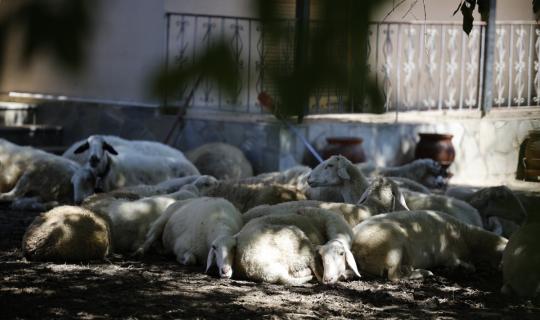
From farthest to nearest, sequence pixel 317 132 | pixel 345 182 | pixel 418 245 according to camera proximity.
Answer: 1. pixel 317 132
2. pixel 345 182
3. pixel 418 245

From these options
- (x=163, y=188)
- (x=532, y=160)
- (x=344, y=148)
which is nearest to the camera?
(x=532, y=160)

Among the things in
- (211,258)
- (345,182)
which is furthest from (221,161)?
(211,258)

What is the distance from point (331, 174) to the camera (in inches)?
337

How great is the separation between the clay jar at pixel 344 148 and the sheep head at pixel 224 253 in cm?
666

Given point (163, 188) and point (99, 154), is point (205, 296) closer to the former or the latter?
point (163, 188)

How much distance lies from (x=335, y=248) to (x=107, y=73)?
4863mm

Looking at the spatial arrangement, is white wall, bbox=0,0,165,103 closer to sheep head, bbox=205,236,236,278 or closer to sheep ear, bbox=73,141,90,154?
sheep head, bbox=205,236,236,278

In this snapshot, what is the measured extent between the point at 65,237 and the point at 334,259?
1977mm

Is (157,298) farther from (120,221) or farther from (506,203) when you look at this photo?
(506,203)

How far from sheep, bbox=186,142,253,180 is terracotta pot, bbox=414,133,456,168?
9.32ft

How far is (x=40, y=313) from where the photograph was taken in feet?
15.9

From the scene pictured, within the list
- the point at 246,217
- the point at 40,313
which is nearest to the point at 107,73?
the point at 40,313

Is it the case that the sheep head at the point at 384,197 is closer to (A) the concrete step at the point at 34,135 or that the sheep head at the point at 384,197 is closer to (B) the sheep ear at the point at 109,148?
(B) the sheep ear at the point at 109,148

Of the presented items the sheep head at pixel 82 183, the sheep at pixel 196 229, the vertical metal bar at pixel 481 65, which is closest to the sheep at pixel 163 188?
the sheep at pixel 196 229
